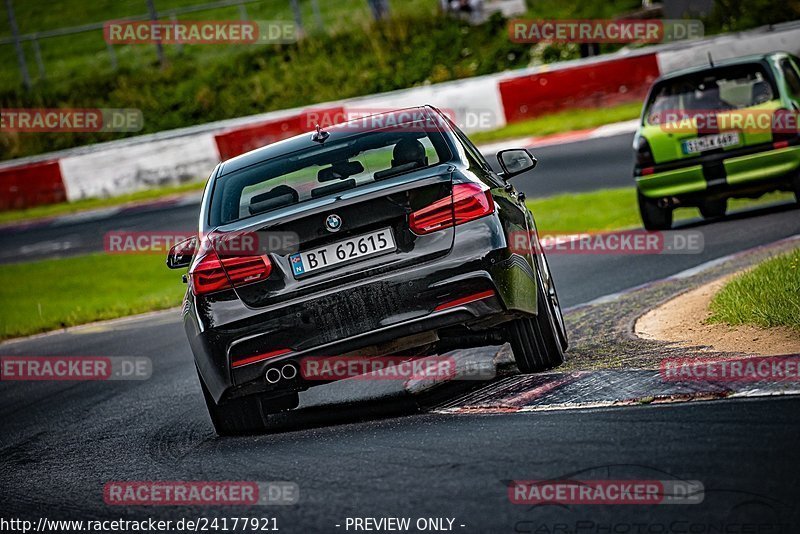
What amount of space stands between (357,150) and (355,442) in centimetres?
178

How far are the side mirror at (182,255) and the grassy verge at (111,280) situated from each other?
7707 mm

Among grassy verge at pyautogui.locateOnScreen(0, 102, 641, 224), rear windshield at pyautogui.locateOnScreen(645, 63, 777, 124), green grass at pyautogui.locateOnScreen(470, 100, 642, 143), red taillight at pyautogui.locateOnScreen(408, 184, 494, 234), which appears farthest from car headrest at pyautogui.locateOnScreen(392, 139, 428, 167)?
grassy verge at pyautogui.locateOnScreen(0, 102, 641, 224)

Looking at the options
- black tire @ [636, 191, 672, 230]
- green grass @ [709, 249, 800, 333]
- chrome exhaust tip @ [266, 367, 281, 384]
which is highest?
chrome exhaust tip @ [266, 367, 281, 384]

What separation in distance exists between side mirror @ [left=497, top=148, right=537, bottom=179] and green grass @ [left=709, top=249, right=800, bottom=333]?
151cm

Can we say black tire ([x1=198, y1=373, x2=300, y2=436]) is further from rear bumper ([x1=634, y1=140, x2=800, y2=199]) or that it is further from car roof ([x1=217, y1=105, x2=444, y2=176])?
rear bumper ([x1=634, y1=140, x2=800, y2=199])

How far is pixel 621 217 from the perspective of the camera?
16031mm

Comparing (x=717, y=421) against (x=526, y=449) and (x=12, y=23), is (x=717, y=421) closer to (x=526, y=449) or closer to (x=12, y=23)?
(x=526, y=449)

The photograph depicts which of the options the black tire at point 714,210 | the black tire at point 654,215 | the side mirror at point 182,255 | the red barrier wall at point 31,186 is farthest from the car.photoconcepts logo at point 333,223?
the red barrier wall at point 31,186

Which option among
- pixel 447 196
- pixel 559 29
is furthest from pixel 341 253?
→ pixel 559 29

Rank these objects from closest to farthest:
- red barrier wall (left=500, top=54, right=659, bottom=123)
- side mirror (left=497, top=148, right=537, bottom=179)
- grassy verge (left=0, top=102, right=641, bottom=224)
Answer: side mirror (left=497, top=148, right=537, bottom=179)
grassy verge (left=0, top=102, right=641, bottom=224)
red barrier wall (left=500, top=54, right=659, bottom=123)

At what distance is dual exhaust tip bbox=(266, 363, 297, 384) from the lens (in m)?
6.67

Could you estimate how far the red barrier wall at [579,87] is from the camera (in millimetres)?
24291

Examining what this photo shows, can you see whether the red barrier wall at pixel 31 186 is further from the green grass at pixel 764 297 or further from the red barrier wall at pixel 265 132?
the green grass at pixel 764 297

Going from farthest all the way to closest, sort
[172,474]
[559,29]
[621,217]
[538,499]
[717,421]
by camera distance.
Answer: [559,29]
[621,217]
[172,474]
[717,421]
[538,499]
